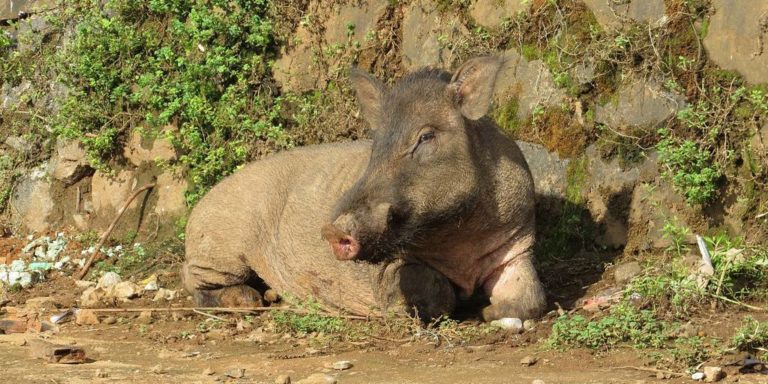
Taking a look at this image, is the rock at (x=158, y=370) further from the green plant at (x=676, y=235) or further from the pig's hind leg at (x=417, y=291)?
the green plant at (x=676, y=235)

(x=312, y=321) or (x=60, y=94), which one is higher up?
(x=60, y=94)

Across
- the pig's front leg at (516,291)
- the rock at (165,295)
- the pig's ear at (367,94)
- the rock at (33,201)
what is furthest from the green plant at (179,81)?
the pig's front leg at (516,291)

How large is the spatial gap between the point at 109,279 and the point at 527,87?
4234 mm

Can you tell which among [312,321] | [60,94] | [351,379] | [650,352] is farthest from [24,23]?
[650,352]

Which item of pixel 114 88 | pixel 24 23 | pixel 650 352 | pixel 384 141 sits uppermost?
pixel 24 23

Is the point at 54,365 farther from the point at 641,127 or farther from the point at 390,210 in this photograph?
the point at 641,127

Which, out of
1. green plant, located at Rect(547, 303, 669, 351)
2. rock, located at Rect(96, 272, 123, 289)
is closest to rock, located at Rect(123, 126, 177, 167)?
rock, located at Rect(96, 272, 123, 289)

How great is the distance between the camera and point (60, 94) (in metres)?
13.2

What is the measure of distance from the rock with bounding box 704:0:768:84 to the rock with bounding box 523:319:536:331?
2.66 metres

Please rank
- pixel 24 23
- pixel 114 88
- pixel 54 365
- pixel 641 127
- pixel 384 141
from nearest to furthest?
pixel 54 365 < pixel 384 141 < pixel 641 127 < pixel 114 88 < pixel 24 23

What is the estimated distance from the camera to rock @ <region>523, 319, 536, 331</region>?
7599mm

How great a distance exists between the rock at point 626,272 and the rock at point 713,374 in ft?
8.20

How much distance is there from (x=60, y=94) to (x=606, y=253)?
7.00 metres

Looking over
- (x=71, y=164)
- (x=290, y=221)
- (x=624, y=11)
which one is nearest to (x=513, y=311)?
(x=290, y=221)
